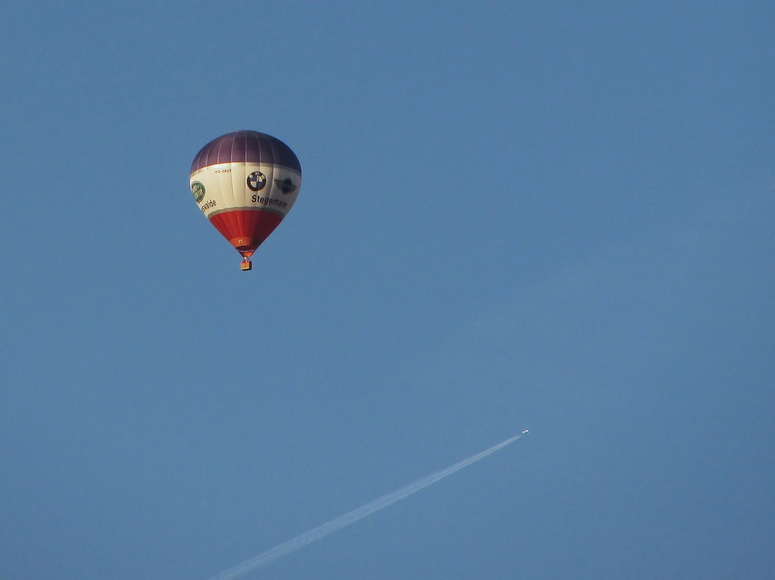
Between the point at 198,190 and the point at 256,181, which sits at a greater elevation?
the point at 198,190

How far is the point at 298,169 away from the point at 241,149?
212 cm

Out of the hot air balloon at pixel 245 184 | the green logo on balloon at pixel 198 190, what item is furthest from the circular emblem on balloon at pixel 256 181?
the green logo on balloon at pixel 198 190

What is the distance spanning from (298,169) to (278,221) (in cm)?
163

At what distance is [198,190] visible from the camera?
70188 mm

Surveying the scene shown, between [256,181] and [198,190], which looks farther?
[198,190]

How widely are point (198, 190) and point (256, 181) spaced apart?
6.30ft

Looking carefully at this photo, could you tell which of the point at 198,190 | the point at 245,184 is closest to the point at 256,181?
the point at 245,184

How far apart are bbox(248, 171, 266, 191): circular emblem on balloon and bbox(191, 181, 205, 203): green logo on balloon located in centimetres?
152

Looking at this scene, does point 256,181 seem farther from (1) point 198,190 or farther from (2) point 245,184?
(1) point 198,190

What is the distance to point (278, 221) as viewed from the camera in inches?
2776

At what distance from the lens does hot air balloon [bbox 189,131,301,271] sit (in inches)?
2729

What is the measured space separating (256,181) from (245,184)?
0.33m

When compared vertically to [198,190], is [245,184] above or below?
below

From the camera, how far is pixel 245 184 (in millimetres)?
69312
